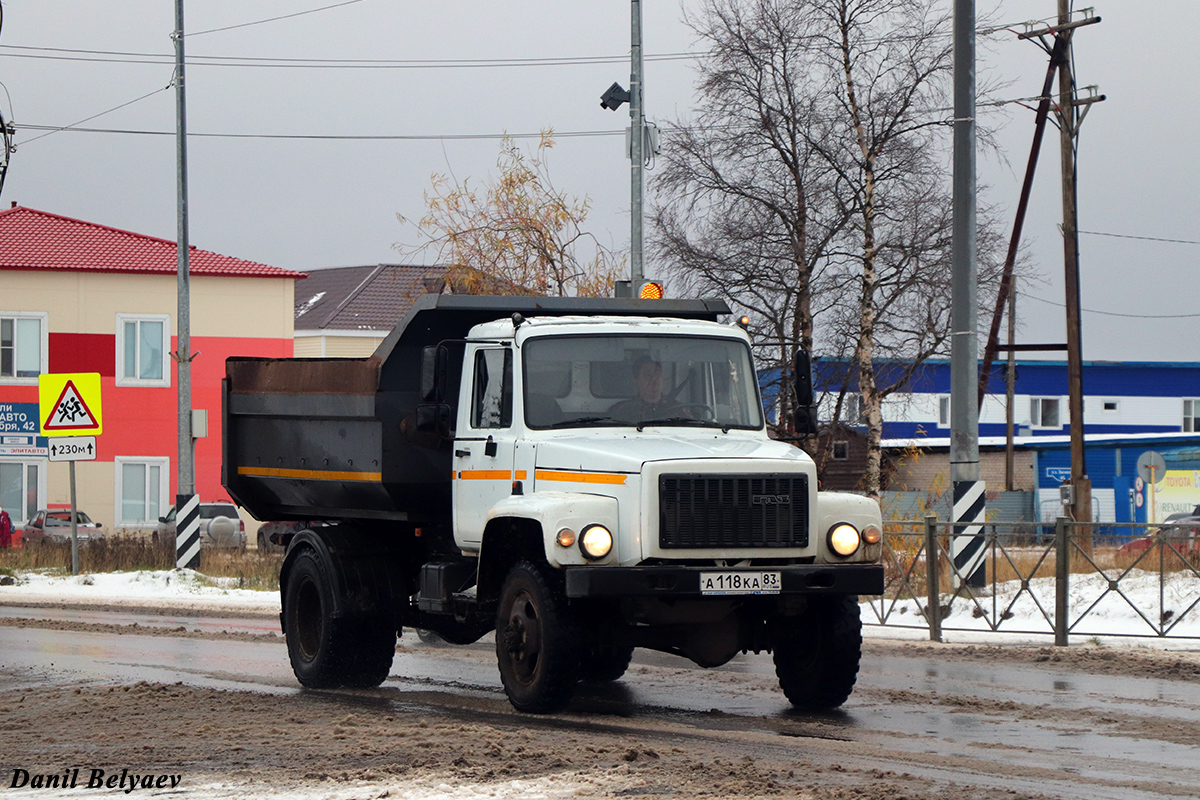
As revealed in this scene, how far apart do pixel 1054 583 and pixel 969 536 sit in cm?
103

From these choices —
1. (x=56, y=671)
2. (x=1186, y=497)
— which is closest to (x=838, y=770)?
(x=56, y=671)

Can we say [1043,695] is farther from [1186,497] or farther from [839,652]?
[1186,497]

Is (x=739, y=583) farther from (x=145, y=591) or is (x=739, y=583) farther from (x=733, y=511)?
(x=145, y=591)

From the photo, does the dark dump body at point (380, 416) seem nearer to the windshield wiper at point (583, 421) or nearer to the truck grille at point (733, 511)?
the windshield wiper at point (583, 421)

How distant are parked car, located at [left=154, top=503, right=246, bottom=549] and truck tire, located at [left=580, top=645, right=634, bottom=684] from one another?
76.7 feet

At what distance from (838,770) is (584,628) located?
265 cm

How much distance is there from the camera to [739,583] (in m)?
9.70

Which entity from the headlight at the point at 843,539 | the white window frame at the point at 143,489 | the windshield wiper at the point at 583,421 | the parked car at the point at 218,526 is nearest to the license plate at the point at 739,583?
the headlight at the point at 843,539

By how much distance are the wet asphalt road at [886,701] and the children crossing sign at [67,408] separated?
11.0 metres

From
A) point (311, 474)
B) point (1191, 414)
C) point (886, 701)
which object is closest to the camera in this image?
point (886, 701)

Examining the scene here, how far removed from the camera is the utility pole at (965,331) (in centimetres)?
1712

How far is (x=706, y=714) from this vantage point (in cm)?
1042

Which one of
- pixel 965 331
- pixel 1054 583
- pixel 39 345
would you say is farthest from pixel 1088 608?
pixel 39 345

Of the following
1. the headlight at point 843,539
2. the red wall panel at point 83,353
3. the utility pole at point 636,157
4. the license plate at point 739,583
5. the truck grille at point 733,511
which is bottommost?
the license plate at point 739,583
